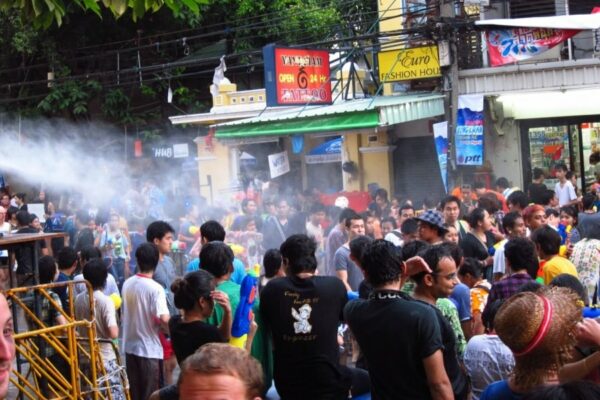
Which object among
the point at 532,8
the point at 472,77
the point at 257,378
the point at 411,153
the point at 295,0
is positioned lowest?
the point at 257,378

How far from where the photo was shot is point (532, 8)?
761 inches

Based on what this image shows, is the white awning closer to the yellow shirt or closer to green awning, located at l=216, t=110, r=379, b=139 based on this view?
green awning, located at l=216, t=110, r=379, b=139

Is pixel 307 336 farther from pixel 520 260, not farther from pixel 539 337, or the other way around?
pixel 539 337

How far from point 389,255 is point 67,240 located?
13.8m

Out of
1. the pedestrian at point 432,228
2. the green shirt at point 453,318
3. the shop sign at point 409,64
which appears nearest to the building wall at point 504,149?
the shop sign at point 409,64

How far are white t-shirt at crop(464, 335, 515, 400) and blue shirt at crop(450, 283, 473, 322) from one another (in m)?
0.95

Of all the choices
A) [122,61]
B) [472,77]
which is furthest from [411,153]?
[122,61]

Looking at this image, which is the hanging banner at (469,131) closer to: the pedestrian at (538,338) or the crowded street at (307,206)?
the crowded street at (307,206)

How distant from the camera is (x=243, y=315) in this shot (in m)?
6.31

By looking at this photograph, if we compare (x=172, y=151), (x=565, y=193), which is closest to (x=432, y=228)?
(x=565, y=193)

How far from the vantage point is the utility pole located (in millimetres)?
18359

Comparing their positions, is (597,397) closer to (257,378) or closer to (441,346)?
(257,378)

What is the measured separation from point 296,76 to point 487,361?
1454cm

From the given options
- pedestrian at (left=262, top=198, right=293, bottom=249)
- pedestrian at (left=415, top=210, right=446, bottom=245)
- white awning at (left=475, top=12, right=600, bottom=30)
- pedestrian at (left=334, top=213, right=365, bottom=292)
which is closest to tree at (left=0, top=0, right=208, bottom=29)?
pedestrian at (left=415, top=210, right=446, bottom=245)
